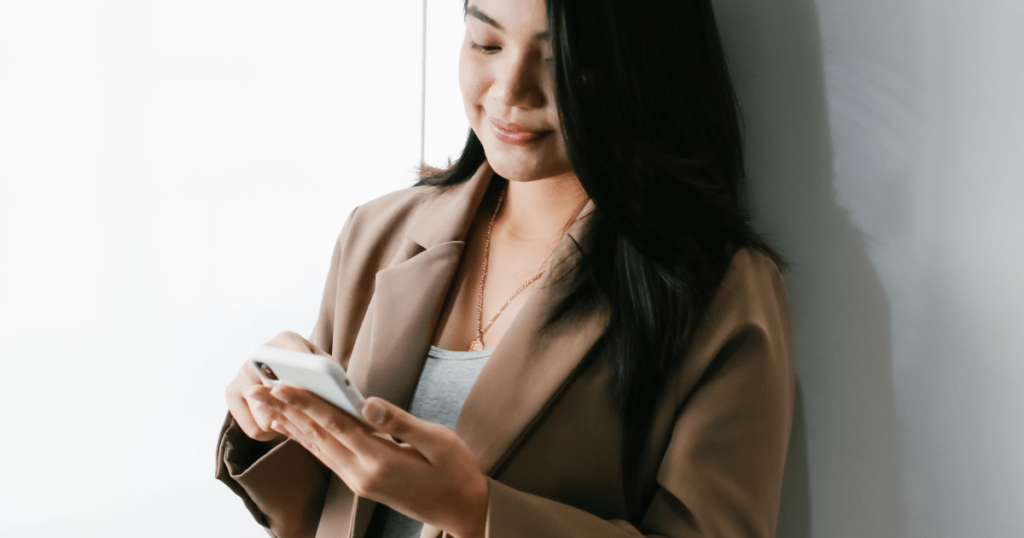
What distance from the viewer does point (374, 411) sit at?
59cm

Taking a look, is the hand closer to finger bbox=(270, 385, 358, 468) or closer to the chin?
finger bbox=(270, 385, 358, 468)

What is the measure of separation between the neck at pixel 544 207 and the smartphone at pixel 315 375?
1.33 feet

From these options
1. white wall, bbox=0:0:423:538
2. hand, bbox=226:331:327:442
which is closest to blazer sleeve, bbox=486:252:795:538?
hand, bbox=226:331:327:442

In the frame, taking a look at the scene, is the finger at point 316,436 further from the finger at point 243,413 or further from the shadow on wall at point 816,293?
the shadow on wall at point 816,293

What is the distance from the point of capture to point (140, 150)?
1.21 m

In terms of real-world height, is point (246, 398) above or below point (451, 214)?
below

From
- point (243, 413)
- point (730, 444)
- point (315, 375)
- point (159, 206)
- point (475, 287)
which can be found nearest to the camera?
point (315, 375)

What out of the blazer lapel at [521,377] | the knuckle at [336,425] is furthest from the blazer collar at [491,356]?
the knuckle at [336,425]

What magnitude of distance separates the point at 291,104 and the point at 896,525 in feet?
3.56

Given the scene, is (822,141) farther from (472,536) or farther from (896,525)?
(472,536)

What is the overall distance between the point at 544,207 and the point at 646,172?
0.21m

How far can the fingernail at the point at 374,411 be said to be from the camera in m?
0.59

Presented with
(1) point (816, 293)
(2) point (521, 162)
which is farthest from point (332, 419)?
(1) point (816, 293)

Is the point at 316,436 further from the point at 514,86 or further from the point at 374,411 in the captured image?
the point at 514,86
